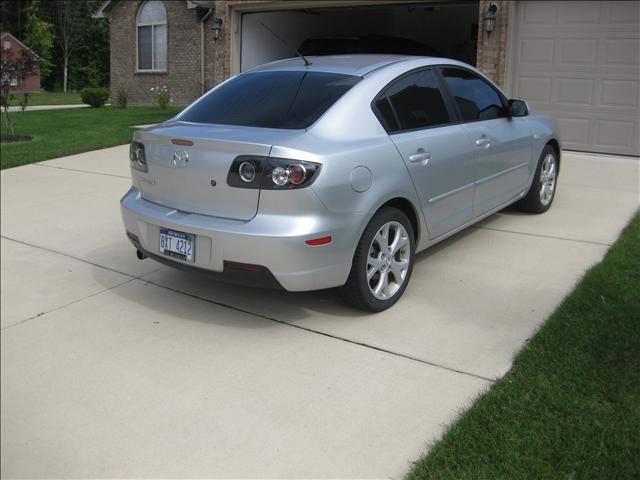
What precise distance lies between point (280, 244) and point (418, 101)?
182cm

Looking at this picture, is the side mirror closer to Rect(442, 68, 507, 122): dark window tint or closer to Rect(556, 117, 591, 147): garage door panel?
Rect(442, 68, 507, 122): dark window tint

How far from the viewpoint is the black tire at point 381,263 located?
4.34 metres

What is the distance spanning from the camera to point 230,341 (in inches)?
166

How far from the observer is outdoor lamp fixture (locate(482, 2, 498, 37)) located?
1238 centimetres

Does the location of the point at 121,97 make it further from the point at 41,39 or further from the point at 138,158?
the point at 41,39

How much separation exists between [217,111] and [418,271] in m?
1.98

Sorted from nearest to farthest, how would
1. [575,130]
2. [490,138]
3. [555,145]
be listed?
[490,138] < [555,145] < [575,130]

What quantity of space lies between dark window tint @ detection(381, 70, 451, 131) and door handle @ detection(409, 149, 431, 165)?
0.20 m

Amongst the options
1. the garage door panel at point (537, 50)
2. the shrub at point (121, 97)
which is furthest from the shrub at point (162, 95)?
the garage door panel at point (537, 50)

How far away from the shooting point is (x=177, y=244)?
433 centimetres

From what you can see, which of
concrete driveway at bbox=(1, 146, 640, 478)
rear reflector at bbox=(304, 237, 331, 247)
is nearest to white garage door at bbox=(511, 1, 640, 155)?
concrete driveway at bbox=(1, 146, 640, 478)

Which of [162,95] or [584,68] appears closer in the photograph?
[584,68]

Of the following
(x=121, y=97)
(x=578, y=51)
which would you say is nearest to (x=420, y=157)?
(x=578, y=51)

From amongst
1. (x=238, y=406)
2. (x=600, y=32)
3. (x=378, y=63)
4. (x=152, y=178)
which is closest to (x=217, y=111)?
(x=152, y=178)
